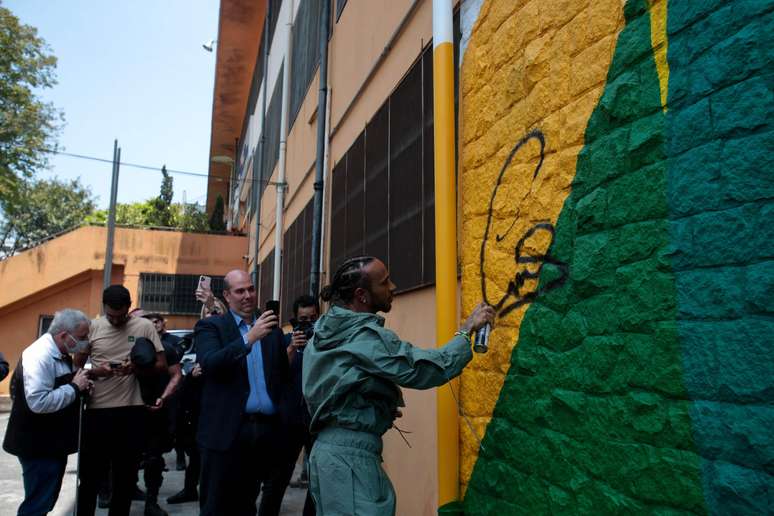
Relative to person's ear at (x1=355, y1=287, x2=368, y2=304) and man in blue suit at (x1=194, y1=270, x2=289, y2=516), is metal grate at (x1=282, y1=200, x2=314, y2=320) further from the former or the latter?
person's ear at (x1=355, y1=287, x2=368, y2=304)

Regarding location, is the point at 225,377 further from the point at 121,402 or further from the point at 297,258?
the point at 297,258

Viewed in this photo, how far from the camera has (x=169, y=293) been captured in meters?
21.9

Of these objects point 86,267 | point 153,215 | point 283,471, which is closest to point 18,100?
point 86,267

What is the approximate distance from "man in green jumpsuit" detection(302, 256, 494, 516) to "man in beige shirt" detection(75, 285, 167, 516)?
8.39 feet

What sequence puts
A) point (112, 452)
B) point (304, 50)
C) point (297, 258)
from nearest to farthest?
point (112, 452)
point (297, 258)
point (304, 50)

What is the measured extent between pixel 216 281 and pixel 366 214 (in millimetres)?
17209

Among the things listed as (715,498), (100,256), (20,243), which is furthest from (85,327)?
(20,243)

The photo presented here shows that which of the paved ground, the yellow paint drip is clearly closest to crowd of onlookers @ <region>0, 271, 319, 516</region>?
the paved ground

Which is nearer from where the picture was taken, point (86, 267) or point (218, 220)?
point (86, 267)

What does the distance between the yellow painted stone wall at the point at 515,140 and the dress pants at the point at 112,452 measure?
2569 millimetres

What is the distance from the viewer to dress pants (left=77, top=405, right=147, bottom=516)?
4.54m

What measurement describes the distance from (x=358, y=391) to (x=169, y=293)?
67.4 ft

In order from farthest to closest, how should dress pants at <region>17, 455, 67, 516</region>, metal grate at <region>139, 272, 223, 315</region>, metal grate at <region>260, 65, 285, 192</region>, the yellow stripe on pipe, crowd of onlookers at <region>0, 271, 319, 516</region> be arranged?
1. metal grate at <region>139, 272, 223, 315</region>
2. metal grate at <region>260, 65, 285, 192</region>
3. dress pants at <region>17, 455, 67, 516</region>
4. crowd of onlookers at <region>0, 271, 319, 516</region>
5. the yellow stripe on pipe
